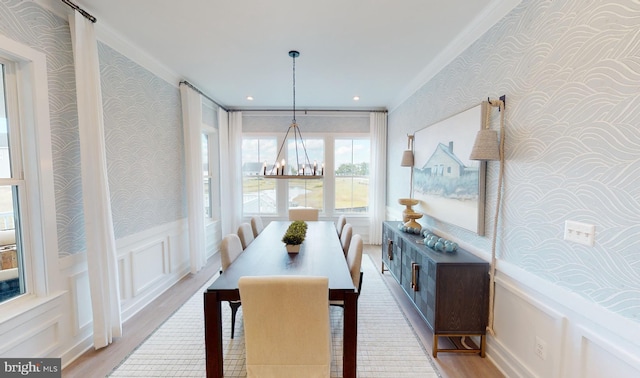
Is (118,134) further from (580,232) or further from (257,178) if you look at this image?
(580,232)

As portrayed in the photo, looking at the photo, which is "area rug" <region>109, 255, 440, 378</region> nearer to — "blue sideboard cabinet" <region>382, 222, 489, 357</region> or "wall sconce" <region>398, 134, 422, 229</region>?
"blue sideboard cabinet" <region>382, 222, 489, 357</region>

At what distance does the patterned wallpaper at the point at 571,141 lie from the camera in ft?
3.82

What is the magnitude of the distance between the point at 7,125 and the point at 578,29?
3.51 metres

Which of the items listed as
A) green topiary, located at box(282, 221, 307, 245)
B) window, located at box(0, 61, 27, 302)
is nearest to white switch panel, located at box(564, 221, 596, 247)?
green topiary, located at box(282, 221, 307, 245)

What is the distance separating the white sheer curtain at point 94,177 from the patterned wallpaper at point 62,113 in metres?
0.09

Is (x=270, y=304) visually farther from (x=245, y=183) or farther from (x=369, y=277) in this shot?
(x=245, y=183)

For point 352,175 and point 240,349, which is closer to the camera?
point 240,349

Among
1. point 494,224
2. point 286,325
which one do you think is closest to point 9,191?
point 286,325

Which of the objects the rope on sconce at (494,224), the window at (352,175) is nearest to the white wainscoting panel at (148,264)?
the window at (352,175)

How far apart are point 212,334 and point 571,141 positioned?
2.38 meters

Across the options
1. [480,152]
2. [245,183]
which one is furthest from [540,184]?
[245,183]

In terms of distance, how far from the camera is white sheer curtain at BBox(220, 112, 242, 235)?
4922 millimetres

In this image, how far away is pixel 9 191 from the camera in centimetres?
176

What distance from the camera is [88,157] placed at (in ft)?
6.73
